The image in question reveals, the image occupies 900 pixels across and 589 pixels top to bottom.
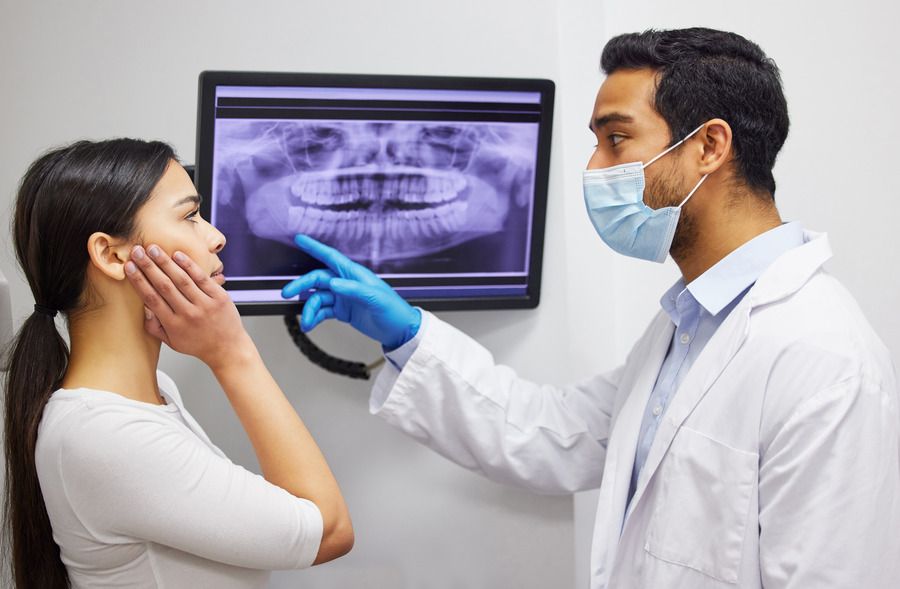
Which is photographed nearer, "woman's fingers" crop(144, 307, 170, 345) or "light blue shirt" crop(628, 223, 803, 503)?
"woman's fingers" crop(144, 307, 170, 345)

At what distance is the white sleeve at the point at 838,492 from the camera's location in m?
0.94

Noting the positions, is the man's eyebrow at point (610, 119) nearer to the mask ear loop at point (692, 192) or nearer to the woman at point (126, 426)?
the mask ear loop at point (692, 192)

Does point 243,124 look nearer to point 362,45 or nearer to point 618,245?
point 362,45

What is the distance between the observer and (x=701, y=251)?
117 centimetres

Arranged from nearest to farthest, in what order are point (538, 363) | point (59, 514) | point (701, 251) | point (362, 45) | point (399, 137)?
point (59, 514), point (701, 251), point (399, 137), point (362, 45), point (538, 363)

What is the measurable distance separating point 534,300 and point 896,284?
24.4 inches

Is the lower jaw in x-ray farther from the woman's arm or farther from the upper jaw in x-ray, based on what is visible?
the woman's arm

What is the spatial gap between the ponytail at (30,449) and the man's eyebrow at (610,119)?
75 centimetres

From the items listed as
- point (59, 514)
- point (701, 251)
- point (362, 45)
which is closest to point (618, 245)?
point (701, 251)

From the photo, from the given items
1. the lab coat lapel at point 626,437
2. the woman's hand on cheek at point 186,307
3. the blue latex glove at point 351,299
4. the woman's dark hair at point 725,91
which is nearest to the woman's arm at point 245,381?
the woman's hand on cheek at point 186,307

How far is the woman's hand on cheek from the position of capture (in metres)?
0.96

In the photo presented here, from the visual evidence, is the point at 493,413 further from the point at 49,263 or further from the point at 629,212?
the point at 49,263

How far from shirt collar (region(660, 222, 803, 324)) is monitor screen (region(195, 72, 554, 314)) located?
0.35 m

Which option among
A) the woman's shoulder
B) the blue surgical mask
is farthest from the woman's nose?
the blue surgical mask
